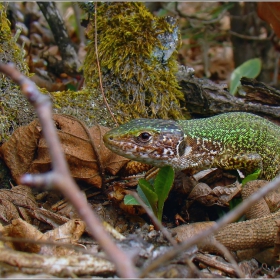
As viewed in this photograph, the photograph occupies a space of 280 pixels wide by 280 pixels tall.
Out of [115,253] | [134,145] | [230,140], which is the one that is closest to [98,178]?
[134,145]

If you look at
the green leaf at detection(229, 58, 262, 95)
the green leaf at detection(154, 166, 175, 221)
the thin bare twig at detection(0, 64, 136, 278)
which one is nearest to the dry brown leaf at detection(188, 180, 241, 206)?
the green leaf at detection(154, 166, 175, 221)

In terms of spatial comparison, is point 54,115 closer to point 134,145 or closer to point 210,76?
point 134,145

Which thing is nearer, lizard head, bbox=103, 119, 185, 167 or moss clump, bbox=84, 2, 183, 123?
lizard head, bbox=103, 119, 185, 167

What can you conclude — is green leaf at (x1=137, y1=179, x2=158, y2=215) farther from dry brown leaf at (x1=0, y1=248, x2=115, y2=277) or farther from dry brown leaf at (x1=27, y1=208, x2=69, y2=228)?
dry brown leaf at (x1=0, y1=248, x2=115, y2=277)

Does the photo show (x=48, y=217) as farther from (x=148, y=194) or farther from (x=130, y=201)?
(x=148, y=194)

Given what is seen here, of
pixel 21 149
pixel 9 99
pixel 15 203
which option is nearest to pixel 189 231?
pixel 15 203

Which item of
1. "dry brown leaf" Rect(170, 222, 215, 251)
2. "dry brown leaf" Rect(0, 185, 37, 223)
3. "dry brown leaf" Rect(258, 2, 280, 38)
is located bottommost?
"dry brown leaf" Rect(170, 222, 215, 251)

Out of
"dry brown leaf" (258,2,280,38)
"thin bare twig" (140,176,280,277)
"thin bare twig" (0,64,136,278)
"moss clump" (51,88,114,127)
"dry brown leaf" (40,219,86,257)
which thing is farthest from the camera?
"dry brown leaf" (258,2,280,38)

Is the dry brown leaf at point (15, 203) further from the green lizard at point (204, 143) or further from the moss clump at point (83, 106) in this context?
the moss clump at point (83, 106)
